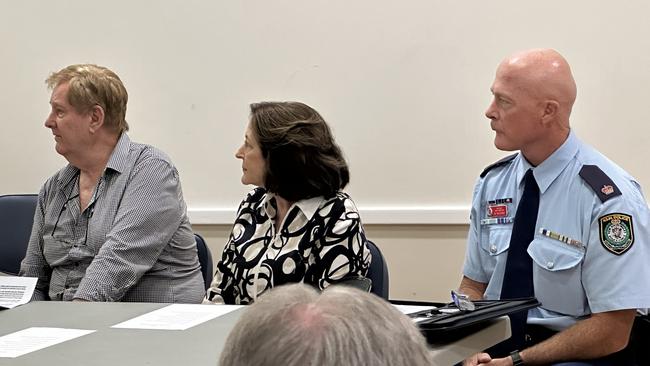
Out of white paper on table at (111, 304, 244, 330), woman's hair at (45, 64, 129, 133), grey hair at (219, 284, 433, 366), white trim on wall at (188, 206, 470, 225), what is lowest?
white trim on wall at (188, 206, 470, 225)

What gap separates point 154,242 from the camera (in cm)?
245

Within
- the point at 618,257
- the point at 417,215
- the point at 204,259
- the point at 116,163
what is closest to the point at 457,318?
the point at 618,257

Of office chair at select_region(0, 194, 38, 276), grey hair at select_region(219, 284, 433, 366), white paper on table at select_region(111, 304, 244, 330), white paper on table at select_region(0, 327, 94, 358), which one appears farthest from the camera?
office chair at select_region(0, 194, 38, 276)

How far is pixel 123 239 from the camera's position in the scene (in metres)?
2.41

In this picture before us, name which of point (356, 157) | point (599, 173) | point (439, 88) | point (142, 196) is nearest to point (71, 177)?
point (142, 196)

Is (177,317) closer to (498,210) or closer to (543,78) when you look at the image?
(498,210)

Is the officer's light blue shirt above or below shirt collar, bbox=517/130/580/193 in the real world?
below

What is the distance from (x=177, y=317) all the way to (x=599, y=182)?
1.15 meters

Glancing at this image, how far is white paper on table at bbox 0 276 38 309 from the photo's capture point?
7.08ft

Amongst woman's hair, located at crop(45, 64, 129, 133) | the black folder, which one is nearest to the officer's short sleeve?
the black folder

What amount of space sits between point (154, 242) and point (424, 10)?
5.00 ft

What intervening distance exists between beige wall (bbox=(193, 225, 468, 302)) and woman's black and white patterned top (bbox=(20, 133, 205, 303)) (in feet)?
3.51

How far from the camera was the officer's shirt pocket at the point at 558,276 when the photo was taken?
208 centimetres

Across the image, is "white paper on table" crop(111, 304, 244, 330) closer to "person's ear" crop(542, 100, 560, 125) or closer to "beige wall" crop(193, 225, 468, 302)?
"person's ear" crop(542, 100, 560, 125)
